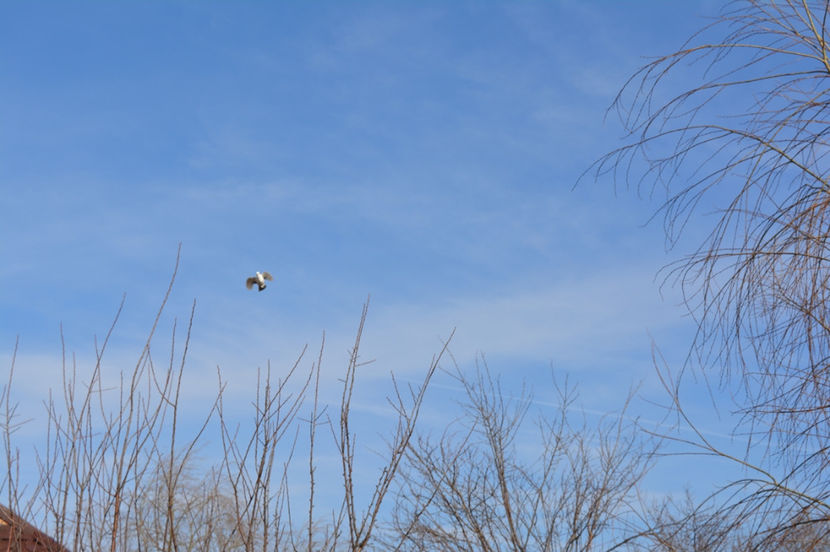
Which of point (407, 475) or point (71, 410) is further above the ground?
point (407, 475)

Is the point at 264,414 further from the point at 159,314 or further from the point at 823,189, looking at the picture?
the point at 823,189

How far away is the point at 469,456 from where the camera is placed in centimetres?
1147

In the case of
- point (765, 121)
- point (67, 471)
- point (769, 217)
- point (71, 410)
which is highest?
point (765, 121)

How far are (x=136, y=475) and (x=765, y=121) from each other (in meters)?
→ 3.38

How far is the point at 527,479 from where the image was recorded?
36.7 feet

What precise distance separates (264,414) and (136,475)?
58 cm

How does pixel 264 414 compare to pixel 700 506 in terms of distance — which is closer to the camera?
pixel 264 414

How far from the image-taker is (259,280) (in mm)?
14039

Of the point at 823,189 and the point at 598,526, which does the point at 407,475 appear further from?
the point at 823,189

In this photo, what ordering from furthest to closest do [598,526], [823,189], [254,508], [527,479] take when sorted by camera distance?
[527,479] → [598,526] → [823,189] → [254,508]

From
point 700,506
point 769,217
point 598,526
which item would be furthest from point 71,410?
point 598,526

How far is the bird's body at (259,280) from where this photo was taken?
14.1 meters

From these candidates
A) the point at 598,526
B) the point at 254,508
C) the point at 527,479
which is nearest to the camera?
the point at 254,508

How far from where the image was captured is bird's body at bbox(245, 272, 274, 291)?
555 inches
